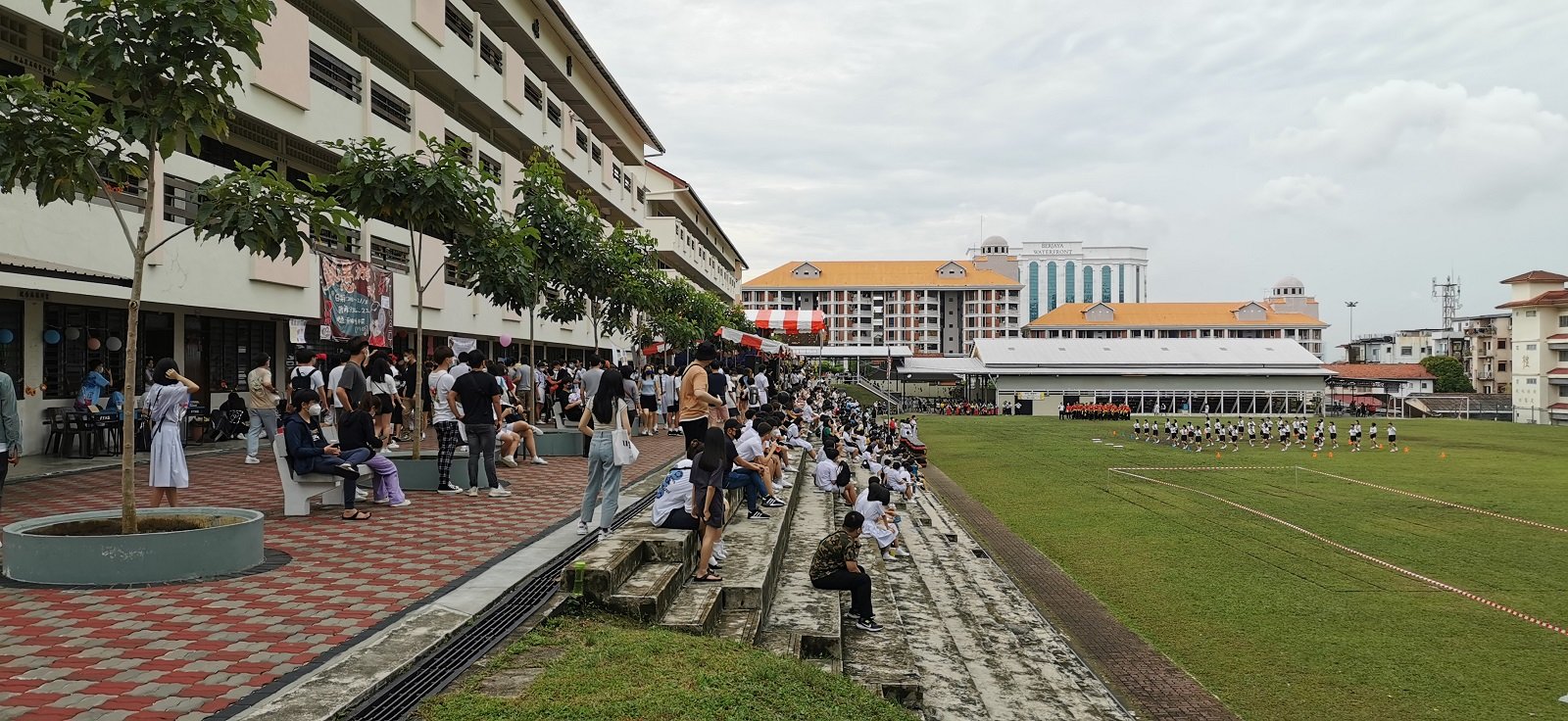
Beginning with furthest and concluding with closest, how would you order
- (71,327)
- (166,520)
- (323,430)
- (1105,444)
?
(1105,444), (71,327), (323,430), (166,520)

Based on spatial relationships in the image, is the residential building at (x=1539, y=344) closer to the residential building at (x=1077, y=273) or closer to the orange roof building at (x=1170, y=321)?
the orange roof building at (x=1170, y=321)

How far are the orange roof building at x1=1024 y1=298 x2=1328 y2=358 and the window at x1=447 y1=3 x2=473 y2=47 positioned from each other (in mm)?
81600

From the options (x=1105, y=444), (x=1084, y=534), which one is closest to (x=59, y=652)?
(x=1084, y=534)

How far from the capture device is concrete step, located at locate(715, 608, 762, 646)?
6.52 m

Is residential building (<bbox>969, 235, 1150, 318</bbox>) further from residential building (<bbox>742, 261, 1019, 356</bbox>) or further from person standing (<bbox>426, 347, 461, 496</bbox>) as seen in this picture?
person standing (<bbox>426, 347, 461, 496</bbox>)

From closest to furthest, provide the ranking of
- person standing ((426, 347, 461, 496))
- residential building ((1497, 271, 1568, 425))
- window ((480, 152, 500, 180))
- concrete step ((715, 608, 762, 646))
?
concrete step ((715, 608, 762, 646)), person standing ((426, 347, 461, 496)), window ((480, 152, 500, 180)), residential building ((1497, 271, 1568, 425))

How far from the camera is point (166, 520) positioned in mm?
6906

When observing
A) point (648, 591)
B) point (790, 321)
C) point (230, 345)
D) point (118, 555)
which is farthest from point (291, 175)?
point (790, 321)

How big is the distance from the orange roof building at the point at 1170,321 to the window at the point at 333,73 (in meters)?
86.6

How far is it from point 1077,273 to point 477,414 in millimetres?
157322

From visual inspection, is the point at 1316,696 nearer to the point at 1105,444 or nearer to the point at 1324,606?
the point at 1324,606

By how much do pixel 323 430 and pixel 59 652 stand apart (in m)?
5.37

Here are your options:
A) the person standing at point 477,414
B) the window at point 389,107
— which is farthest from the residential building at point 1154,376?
the person standing at point 477,414

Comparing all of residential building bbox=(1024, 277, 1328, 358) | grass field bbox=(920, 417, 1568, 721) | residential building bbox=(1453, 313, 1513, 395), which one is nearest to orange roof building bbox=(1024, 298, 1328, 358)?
residential building bbox=(1024, 277, 1328, 358)
